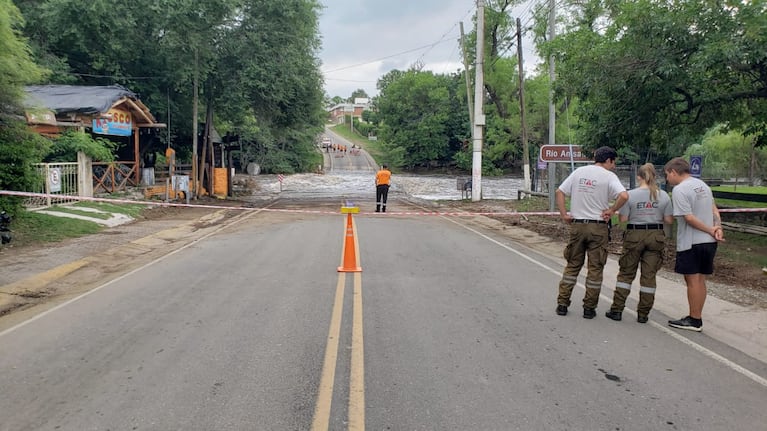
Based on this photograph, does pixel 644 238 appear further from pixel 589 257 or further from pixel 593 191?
pixel 593 191

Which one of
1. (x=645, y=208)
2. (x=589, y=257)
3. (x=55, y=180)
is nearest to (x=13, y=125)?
(x=55, y=180)

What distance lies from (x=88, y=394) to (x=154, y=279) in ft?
15.3

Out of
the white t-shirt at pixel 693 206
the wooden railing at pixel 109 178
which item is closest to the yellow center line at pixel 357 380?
the white t-shirt at pixel 693 206

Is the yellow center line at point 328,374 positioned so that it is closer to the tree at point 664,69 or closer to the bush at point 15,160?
the tree at point 664,69

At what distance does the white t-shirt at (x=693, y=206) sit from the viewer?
6074 mm

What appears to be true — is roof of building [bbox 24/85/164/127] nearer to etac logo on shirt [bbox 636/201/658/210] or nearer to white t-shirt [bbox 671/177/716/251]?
etac logo on shirt [bbox 636/201/658/210]

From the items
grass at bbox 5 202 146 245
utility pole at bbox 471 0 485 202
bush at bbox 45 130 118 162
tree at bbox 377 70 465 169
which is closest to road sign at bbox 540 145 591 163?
utility pole at bbox 471 0 485 202

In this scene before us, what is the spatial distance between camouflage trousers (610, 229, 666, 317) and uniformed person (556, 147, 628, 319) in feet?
0.79

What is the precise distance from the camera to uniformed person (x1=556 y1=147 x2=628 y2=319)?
654 cm

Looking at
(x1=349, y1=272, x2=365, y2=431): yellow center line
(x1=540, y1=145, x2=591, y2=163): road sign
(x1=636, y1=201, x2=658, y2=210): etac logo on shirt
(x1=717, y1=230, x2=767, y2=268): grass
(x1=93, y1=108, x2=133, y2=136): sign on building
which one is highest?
(x1=93, y1=108, x2=133, y2=136): sign on building

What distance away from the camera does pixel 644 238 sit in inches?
253

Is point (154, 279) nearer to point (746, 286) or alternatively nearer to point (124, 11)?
point (746, 286)

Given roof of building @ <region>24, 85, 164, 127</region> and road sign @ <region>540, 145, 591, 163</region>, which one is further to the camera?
roof of building @ <region>24, 85, 164, 127</region>

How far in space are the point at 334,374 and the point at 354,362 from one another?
Answer: 0.33 meters
